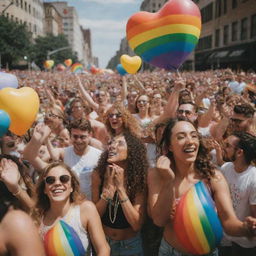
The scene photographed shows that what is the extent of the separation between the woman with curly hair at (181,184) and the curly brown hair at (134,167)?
29 centimetres

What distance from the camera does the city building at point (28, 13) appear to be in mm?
49881

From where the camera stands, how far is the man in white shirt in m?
2.75

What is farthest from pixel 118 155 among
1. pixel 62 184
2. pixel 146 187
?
pixel 62 184

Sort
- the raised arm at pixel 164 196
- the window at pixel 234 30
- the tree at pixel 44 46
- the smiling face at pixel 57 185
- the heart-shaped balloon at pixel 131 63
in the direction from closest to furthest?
the raised arm at pixel 164 196 → the smiling face at pixel 57 185 → the heart-shaped balloon at pixel 131 63 → the window at pixel 234 30 → the tree at pixel 44 46

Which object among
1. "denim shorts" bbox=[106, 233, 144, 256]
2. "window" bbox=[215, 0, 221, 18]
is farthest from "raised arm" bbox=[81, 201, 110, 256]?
"window" bbox=[215, 0, 221, 18]

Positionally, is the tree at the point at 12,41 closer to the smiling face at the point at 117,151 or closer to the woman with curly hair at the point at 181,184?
the smiling face at the point at 117,151

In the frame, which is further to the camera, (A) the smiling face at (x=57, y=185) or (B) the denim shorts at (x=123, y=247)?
(B) the denim shorts at (x=123, y=247)

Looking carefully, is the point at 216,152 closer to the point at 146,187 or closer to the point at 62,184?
the point at 146,187

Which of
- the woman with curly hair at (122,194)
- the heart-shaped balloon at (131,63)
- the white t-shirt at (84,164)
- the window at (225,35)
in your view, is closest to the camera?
the woman with curly hair at (122,194)

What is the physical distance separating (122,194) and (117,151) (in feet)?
1.64

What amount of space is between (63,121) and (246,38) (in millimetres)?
28292

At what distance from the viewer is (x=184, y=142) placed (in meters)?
2.33

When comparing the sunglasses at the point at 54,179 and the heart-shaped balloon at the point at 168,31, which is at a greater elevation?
the heart-shaped balloon at the point at 168,31

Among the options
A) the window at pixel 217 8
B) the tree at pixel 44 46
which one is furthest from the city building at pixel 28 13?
the window at pixel 217 8
